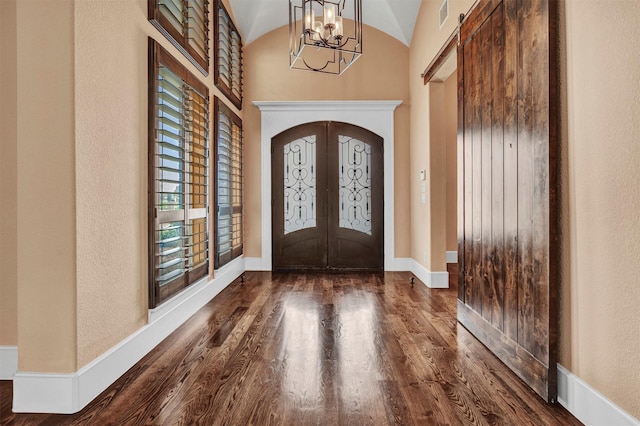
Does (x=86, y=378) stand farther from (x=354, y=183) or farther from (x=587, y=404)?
(x=354, y=183)

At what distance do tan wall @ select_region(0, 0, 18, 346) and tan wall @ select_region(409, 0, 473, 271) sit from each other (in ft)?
11.7

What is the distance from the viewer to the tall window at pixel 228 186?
4.38m

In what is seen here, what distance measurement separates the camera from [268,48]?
5.68 m

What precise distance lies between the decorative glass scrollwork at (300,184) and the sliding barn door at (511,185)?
2.76m

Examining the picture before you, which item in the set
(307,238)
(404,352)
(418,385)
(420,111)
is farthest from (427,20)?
(418,385)

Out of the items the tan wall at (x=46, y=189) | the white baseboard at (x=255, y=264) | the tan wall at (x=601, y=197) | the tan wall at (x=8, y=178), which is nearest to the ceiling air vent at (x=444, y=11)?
the tan wall at (x=601, y=197)

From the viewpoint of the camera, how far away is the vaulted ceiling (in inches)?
199

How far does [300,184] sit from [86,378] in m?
4.04

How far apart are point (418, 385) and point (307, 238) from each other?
12.0 feet

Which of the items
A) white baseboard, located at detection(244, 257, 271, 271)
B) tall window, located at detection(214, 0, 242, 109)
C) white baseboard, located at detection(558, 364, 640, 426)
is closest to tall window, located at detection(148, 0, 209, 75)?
tall window, located at detection(214, 0, 242, 109)

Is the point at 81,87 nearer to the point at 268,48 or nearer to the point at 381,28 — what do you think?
the point at 268,48

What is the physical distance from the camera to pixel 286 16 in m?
5.50

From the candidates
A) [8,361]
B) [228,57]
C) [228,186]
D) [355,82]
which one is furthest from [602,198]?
[355,82]

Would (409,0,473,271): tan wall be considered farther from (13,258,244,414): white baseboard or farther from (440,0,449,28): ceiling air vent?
(13,258,244,414): white baseboard
